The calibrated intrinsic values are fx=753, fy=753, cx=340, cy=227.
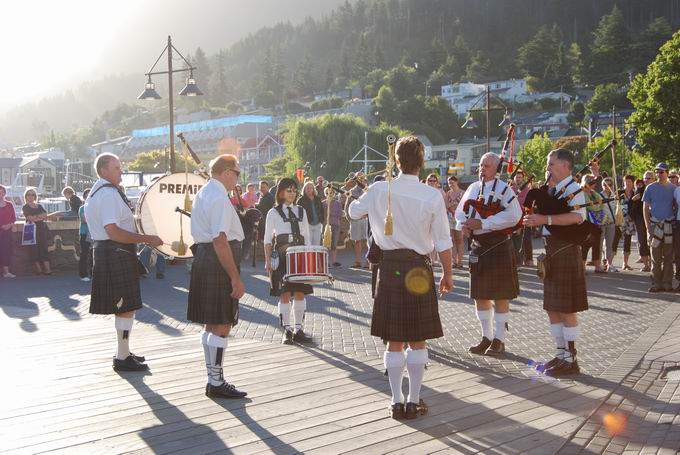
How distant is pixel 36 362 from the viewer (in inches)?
290

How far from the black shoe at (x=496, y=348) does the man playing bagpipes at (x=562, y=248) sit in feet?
2.37

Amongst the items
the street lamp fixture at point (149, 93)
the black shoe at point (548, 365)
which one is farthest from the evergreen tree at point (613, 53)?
the black shoe at point (548, 365)

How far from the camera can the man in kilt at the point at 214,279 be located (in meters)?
5.78

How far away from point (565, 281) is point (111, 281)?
4073mm

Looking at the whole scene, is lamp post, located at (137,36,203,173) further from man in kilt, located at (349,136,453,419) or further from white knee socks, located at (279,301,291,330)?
man in kilt, located at (349,136,453,419)

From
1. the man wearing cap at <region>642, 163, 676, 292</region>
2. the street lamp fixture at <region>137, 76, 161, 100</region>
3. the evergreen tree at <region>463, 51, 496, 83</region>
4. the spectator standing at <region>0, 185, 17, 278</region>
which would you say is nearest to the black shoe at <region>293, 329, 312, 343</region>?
the man wearing cap at <region>642, 163, 676, 292</region>

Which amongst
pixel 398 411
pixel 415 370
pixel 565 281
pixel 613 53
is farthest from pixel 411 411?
pixel 613 53

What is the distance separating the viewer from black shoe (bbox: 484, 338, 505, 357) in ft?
24.4

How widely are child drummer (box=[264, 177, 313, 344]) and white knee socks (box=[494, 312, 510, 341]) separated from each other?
6.96 feet

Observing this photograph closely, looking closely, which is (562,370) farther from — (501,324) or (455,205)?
(455,205)

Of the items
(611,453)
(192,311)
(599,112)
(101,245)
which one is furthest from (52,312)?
(599,112)

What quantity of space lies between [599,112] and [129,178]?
80.8m

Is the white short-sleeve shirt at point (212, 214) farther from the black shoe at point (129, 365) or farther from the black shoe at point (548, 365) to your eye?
the black shoe at point (548, 365)

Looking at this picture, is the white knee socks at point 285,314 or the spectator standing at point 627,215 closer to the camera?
the white knee socks at point 285,314
